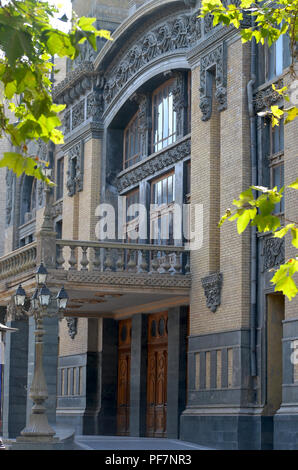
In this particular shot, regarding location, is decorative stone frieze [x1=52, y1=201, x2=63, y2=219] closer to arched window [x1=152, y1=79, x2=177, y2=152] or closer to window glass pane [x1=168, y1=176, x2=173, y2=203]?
arched window [x1=152, y1=79, x2=177, y2=152]

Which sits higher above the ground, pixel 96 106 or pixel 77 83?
pixel 77 83

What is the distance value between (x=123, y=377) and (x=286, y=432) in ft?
41.2

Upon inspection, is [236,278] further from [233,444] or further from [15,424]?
[15,424]

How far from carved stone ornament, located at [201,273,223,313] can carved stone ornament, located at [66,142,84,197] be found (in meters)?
10.7

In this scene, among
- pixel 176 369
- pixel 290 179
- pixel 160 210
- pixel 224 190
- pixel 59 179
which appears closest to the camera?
pixel 290 179

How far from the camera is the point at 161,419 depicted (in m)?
29.7

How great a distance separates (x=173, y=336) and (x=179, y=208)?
382cm

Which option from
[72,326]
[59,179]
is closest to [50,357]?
[72,326]

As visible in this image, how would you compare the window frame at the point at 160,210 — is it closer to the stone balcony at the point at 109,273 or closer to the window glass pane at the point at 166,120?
the stone balcony at the point at 109,273

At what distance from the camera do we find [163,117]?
30641 millimetres

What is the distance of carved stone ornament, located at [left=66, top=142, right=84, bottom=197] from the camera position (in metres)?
35.2

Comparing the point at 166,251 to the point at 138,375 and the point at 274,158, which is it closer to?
the point at 274,158

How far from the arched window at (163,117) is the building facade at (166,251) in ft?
0.27

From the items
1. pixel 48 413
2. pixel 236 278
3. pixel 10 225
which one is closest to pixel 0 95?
pixel 236 278
